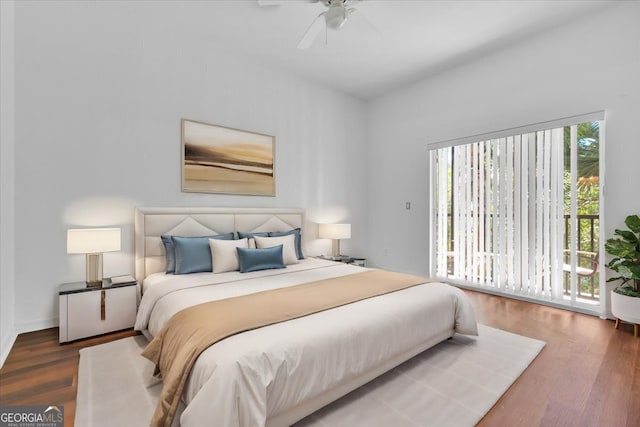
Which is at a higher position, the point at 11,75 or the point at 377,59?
the point at 377,59

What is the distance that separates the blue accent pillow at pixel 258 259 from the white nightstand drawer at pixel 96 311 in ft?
3.39

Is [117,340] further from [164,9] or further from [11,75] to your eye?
[164,9]

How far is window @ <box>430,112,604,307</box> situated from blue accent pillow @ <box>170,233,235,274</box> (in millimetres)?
3512

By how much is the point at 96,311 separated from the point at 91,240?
65 cm

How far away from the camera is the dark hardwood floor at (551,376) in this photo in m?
1.64

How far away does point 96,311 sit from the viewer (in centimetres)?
263

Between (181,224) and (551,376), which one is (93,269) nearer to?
(181,224)

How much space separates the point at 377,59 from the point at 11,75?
12.6 feet

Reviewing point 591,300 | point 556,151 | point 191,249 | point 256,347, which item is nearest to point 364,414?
point 256,347

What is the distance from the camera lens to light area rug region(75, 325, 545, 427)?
1604 mm

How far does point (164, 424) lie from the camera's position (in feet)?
4.51

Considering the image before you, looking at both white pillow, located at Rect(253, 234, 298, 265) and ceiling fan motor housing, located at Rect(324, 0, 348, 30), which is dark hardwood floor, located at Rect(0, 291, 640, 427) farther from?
ceiling fan motor housing, located at Rect(324, 0, 348, 30)

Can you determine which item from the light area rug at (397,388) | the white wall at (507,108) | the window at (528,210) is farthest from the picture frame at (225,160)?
the window at (528,210)

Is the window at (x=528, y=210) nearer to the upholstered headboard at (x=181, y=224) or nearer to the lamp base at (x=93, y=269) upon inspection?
the upholstered headboard at (x=181, y=224)
